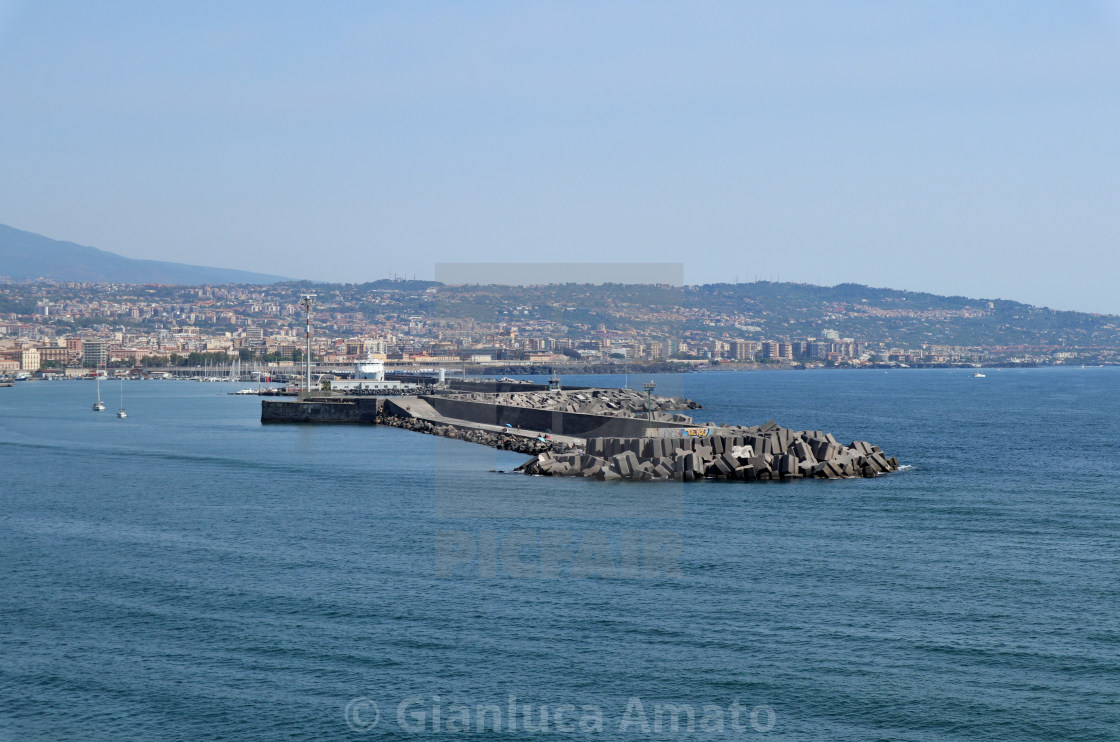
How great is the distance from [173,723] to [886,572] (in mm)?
10590

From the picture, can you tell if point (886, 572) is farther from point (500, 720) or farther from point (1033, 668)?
point (500, 720)

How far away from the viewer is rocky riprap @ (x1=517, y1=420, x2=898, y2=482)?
1048 inches

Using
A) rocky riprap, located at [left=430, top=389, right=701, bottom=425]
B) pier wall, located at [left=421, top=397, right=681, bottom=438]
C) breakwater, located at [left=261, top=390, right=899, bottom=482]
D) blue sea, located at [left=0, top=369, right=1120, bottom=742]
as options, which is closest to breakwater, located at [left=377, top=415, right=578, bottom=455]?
breakwater, located at [left=261, top=390, right=899, bottom=482]

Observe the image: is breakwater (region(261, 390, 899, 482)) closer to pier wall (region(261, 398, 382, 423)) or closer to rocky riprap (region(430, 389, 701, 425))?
rocky riprap (region(430, 389, 701, 425))

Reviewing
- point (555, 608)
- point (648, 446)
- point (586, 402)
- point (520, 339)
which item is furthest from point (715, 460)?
point (586, 402)

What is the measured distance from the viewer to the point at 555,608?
14133 mm

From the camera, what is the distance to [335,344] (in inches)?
5807

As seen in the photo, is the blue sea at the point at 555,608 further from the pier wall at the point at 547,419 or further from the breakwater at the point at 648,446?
the pier wall at the point at 547,419

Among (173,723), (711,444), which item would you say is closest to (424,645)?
(173,723)

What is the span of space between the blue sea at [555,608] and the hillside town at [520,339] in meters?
4.54

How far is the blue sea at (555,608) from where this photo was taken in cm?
1070

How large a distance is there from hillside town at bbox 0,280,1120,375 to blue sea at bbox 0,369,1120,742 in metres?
4.54

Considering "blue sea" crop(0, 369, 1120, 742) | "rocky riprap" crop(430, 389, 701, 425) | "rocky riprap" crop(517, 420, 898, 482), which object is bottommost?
"blue sea" crop(0, 369, 1120, 742)

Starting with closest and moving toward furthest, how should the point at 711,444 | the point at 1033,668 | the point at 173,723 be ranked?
the point at 173,723 → the point at 1033,668 → the point at 711,444
